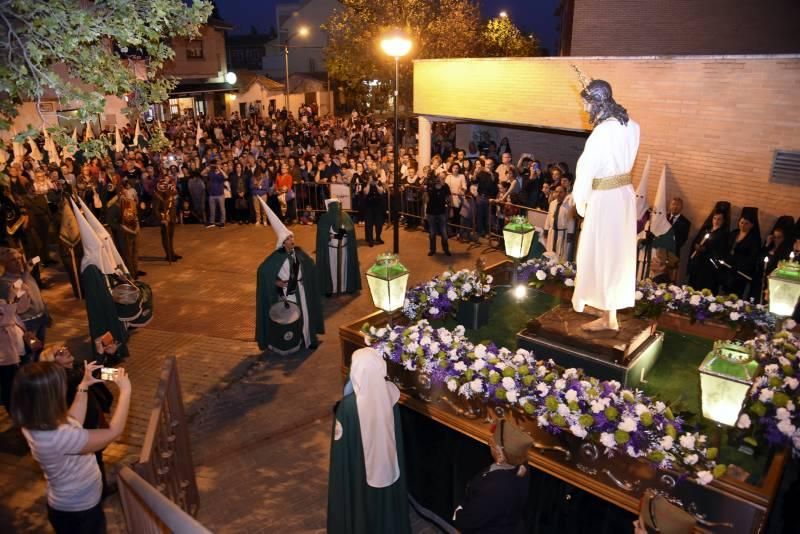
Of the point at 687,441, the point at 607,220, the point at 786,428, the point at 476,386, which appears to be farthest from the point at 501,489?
the point at 607,220

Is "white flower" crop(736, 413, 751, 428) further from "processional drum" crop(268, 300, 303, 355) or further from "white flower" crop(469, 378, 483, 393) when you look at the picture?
"processional drum" crop(268, 300, 303, 355)

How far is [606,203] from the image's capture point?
5.43 metres

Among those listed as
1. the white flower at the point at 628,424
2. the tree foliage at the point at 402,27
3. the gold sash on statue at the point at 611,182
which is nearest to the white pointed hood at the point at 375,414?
the white flower at the point at 628,424

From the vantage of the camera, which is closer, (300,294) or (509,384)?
(509,384)

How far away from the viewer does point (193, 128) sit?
91.7ft

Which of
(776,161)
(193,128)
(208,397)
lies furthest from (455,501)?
(193,128)

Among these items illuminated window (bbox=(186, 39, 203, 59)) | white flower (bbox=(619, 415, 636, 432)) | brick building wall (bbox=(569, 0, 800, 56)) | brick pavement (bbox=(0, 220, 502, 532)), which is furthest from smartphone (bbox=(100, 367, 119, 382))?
illuminated window (bbox=(186, 39, 203, 59))

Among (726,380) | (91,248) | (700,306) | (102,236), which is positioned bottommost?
(700,306)

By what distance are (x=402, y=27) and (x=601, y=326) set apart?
24.0m

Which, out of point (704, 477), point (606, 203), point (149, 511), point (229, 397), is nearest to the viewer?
point (149, 511)

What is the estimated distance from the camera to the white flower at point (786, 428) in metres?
4.58

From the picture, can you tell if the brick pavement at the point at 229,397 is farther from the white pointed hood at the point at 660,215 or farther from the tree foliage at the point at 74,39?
the white pointed hood at the point at 660,215

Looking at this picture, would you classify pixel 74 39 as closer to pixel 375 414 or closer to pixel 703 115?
pixel 375 414

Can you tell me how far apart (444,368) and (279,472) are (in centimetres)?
247
